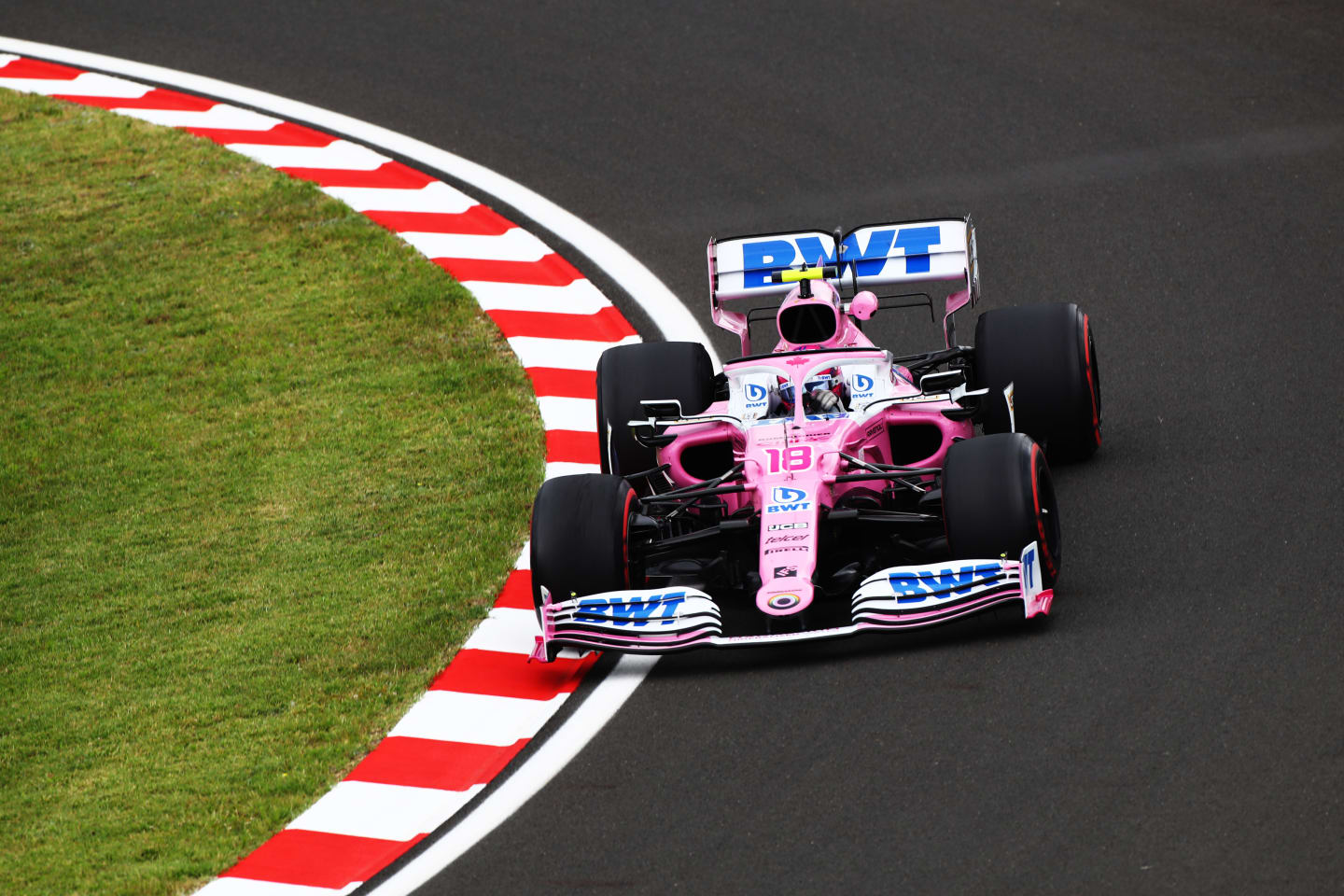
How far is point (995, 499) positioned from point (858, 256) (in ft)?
9.23

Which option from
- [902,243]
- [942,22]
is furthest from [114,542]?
[942,22]

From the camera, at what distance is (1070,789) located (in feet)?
25.8

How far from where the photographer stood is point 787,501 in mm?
9523

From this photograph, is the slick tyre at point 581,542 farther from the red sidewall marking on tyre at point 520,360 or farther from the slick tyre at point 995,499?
the slick tyre at point 995,499

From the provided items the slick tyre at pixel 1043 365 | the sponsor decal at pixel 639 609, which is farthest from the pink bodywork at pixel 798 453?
the slick tyre at pixel 1043 365

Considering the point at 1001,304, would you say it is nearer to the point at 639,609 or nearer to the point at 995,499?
the point at 995,499

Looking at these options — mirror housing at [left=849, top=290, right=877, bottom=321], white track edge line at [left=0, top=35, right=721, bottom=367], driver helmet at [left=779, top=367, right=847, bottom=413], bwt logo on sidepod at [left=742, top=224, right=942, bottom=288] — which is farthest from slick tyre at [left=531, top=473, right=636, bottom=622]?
white track edge line at [left=0, top=35, right=721, bottom=367]

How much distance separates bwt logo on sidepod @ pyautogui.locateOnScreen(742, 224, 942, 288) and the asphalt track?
150cm

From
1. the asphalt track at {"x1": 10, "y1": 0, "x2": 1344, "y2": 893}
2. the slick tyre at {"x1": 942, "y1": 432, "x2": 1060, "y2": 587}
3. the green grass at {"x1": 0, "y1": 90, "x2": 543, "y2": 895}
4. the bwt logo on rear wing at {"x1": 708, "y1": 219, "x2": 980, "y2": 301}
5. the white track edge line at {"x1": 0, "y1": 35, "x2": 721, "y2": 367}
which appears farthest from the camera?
the white track edge line at {"x1": 0, "y1": 35, "x2": 721, "y2": 367}

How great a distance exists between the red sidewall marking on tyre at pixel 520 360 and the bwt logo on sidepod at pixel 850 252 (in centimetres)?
150

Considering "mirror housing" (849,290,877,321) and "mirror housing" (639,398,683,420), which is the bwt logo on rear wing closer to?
"mirror housing" (849,290,877,321)

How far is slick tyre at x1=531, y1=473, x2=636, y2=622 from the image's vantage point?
9.44 metres

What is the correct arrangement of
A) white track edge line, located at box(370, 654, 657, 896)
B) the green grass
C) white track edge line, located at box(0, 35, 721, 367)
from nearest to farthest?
white track edge line, located at box(370, 654, 657, 896) < the green grass < white track edge line, located at box(0, 35, 721, 367)

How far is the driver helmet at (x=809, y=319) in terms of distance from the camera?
10.7 m
